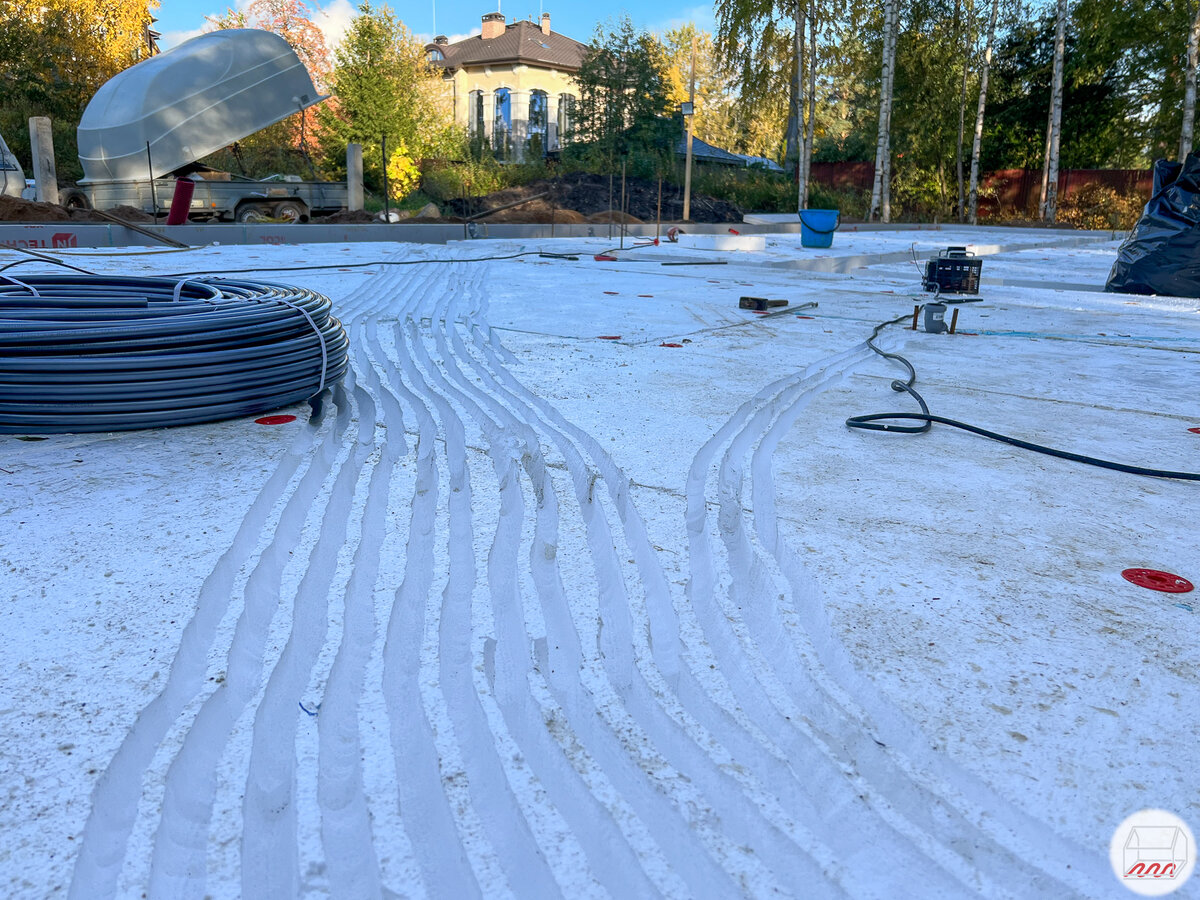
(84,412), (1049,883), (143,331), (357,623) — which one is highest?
(143,331)

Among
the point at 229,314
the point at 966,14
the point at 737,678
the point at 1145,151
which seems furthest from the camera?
the point at 1145,151

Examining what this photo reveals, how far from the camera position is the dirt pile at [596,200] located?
65.6 ft

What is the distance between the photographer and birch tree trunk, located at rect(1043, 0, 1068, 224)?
804 inches

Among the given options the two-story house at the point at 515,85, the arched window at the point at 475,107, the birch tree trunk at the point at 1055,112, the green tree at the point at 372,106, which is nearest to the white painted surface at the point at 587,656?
the green tree at the point at 372,106

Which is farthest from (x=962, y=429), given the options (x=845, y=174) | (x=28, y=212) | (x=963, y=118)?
(x=845, y=174)

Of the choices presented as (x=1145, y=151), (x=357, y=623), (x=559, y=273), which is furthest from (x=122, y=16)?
(x=1145, y=151)

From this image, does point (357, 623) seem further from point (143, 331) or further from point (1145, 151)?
point (1145, 151)

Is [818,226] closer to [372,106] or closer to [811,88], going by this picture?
[811,88]

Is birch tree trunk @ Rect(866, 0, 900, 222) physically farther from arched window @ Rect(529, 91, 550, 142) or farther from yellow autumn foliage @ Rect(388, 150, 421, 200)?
arched window @ Rect(529, 91, 550, 142)

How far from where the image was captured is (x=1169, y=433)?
3244 millimetres

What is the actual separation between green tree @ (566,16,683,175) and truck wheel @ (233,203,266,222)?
13.4 m

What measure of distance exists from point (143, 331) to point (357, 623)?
1.90 meters

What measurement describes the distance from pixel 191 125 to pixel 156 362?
13.5 meters

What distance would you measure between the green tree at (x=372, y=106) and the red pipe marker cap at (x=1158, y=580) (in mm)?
19782
